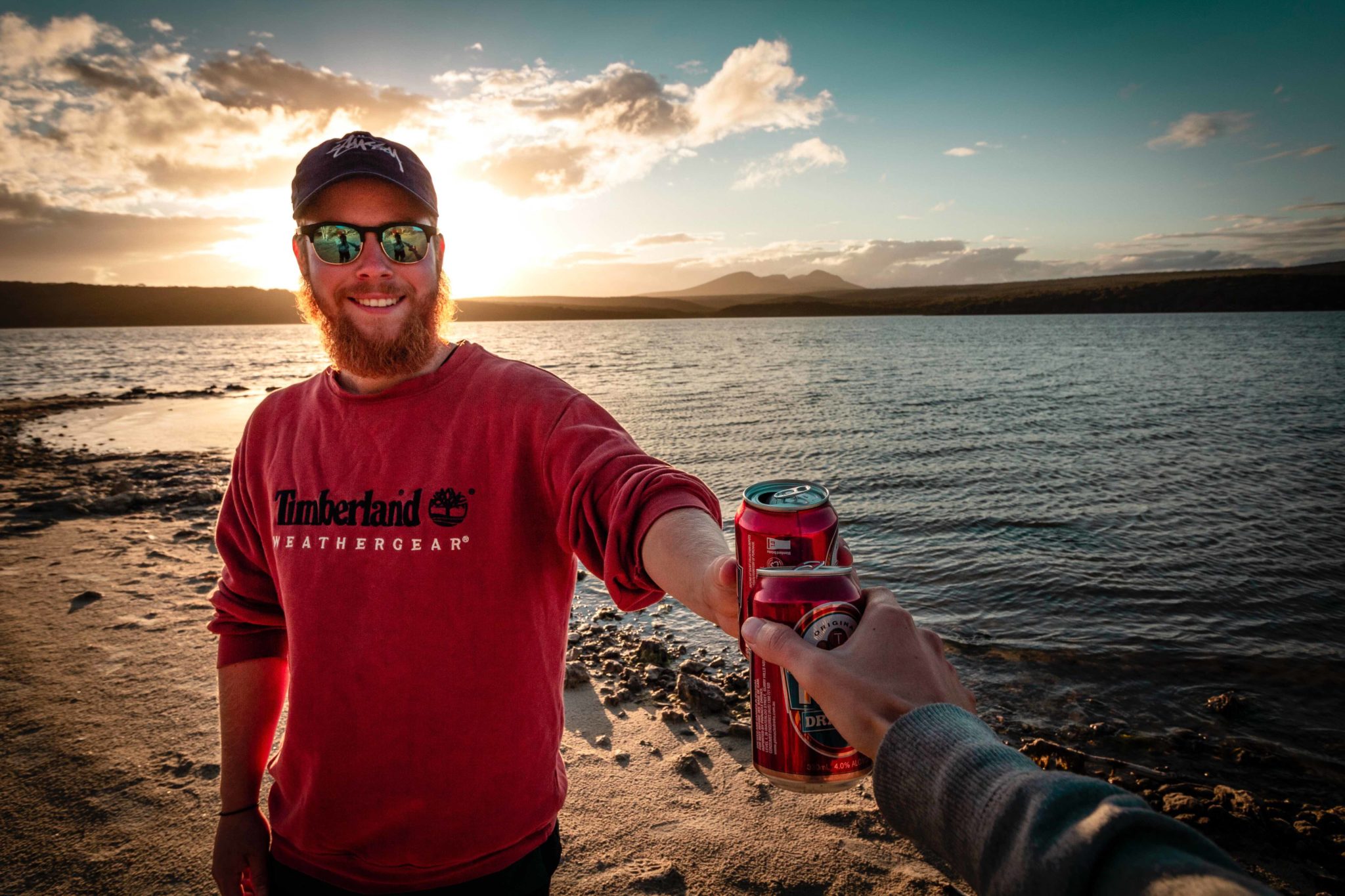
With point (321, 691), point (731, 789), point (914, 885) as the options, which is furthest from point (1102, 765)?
point (321, 691)

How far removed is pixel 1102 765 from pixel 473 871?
14.5 ft

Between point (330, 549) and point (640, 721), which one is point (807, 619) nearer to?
point (330, 549)

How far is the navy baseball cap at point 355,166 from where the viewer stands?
2320 mm

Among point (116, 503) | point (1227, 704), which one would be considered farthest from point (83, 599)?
point (1227, 704)

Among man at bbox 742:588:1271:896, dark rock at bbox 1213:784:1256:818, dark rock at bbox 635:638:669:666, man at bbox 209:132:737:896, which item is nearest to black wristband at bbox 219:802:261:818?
man at bbox 209:132:737:896

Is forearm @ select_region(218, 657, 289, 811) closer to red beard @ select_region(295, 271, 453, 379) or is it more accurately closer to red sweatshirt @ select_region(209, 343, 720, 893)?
red sweatshirt @ select_region(209, 343, 720, 893)

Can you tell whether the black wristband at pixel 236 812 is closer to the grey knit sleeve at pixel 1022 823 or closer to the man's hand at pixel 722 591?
the man's hand at pixel 722 591

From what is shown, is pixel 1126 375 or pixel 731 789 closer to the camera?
pixel 731 789

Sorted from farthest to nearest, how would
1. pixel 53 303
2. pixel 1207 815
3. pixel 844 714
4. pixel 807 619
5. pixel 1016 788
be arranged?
→ pixel 53 303 → pixel 1207 815 → pixel 807 619 → pixel 844 714 → pixel 1016 788

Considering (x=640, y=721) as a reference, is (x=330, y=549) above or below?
above

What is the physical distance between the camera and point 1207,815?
394cm

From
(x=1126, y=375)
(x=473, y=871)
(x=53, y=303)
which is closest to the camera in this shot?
(x=473, y=871)

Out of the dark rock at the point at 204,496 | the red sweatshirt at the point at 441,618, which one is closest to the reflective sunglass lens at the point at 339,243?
the red sweatshirt at the point at 441,618

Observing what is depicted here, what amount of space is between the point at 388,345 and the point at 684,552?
124cm
